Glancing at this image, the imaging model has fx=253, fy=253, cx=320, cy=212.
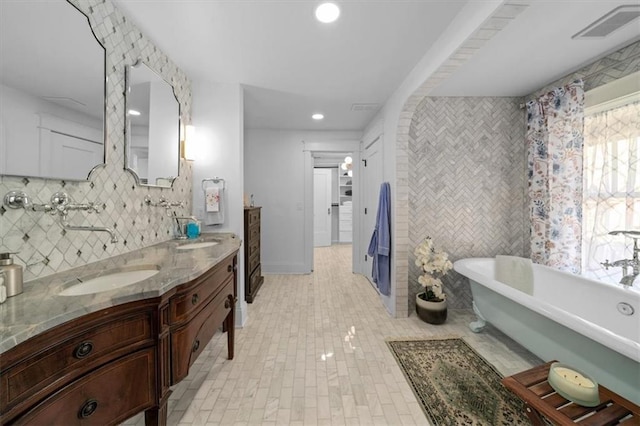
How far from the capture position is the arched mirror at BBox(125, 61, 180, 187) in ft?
5.43

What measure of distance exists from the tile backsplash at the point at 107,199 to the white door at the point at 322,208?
496cm

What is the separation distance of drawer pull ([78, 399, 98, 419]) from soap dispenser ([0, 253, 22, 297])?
1.52ft

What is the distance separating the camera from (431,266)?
8.34ft

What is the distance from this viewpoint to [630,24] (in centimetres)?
170

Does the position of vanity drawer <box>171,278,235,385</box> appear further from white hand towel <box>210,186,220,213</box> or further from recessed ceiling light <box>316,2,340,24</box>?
recessed ceiling light <box>316,2,340,24</box>

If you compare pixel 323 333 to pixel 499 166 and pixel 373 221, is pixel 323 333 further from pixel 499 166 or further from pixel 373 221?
pixel 499 166

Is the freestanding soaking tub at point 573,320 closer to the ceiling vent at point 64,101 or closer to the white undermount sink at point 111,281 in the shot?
the white undermount sink at point 111,281

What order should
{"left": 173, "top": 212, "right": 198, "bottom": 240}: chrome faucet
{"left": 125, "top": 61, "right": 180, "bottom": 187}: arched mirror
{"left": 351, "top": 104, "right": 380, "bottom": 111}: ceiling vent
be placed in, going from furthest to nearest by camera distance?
{"left": 351, "top": 104, "right": 380, "bottom": 111}: ceiling vent < {"left": 173, "top": 212, "right": 198, "bottom": 240}: chrome faucet < {"left": 125, "top": 61, "right": 180, "bottom": 187}: arched mirror

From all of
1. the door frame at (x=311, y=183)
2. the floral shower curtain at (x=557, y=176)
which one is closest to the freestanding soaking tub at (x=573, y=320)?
the floral shower curtain at (x=557, y=176)

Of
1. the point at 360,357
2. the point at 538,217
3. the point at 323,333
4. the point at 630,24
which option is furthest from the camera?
the point at 538,217

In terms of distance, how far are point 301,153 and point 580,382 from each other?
12.7ft

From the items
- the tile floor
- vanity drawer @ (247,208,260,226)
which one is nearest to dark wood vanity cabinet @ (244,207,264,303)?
vanity drawer @ (247,208,260,226)

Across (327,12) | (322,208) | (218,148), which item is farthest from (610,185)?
(322,208)

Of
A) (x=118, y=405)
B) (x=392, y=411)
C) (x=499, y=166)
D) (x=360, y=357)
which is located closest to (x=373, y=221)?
(x=499, y=166)
